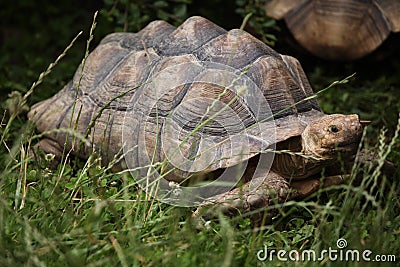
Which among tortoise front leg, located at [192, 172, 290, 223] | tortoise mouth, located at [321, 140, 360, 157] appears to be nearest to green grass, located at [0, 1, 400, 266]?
tortoise front leg, located at [192, 172, 290, 223]

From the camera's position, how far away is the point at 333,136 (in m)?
2.64

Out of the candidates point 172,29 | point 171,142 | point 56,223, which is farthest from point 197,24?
point 56,223

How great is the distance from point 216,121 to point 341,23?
2.21 metres

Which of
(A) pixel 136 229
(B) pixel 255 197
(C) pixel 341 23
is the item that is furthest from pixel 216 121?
(C) pixel 341 23

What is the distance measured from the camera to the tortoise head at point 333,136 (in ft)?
8.61

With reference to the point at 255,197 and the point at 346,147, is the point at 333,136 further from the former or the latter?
the point at 255,197

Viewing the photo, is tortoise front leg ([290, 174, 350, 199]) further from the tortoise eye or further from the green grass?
the tortoise eye

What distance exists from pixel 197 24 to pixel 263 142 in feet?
2.66

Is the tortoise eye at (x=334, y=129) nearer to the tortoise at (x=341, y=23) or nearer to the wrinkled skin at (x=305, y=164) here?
the wrinkled skin at (x=305, y=164)

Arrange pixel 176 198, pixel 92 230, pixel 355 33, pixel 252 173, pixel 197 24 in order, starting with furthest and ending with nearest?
pixel 355 33, pixel 197 24, pixel 252 173, pixel 176 198, pixel 92 230

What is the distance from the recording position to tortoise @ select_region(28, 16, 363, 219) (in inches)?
105

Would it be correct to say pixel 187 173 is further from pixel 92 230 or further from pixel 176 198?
pixel 92 230

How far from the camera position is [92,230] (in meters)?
2.11

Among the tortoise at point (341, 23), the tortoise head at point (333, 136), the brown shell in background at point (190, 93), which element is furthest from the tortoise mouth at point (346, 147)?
the tortoise at point (341, 23)
